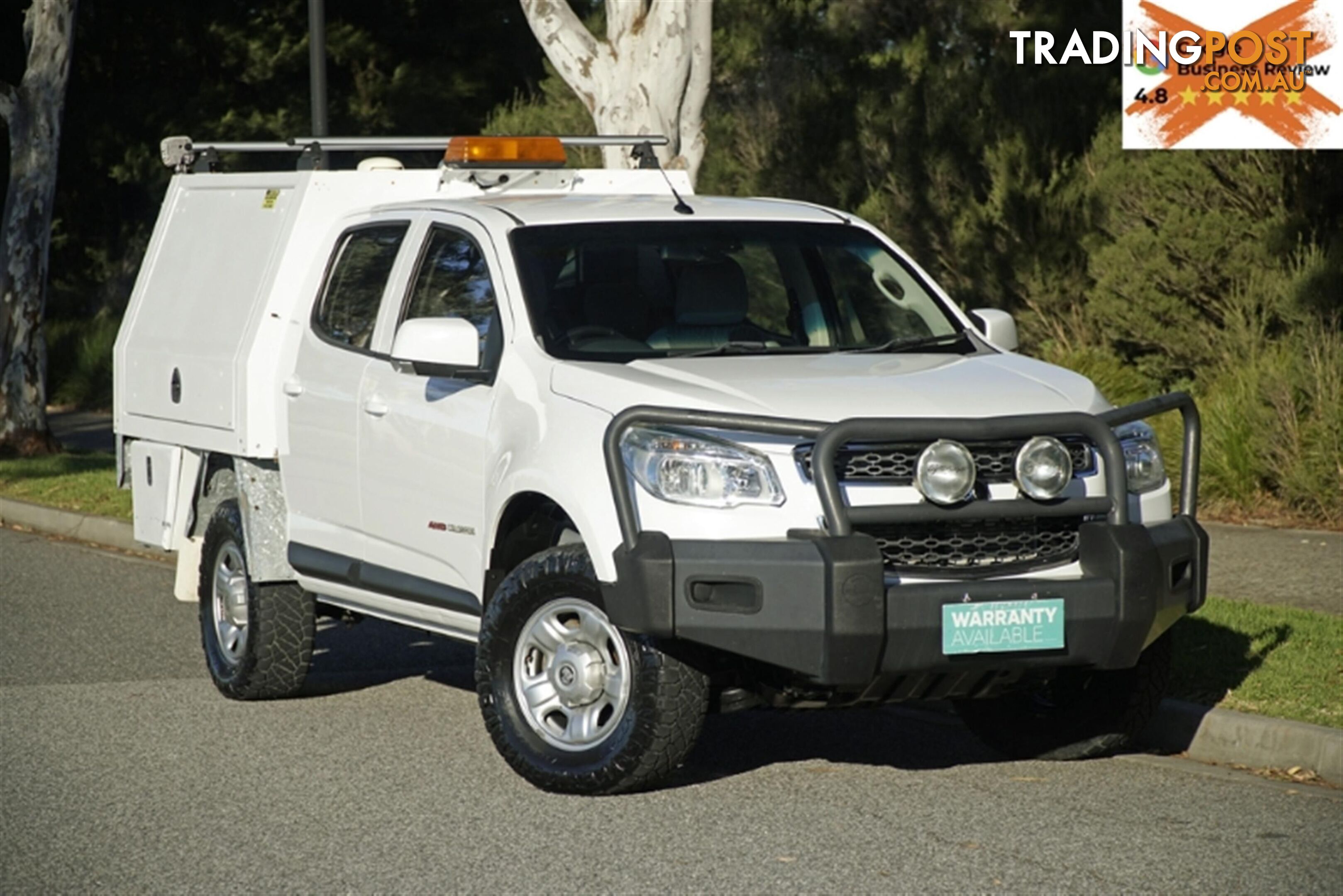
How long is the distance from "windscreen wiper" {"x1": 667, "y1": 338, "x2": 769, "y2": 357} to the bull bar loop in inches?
38.6

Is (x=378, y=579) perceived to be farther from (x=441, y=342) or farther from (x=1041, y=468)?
(x=1041, y=468)

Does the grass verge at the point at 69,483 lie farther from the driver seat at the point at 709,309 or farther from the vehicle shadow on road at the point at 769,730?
the driver seat at the point at 709,309

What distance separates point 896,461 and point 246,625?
3.50 meters

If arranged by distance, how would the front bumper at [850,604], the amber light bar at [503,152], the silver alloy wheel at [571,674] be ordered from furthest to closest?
1. the amber light bar at [503,152]
2. the silver alloy wheel at [571,674]
3. the front bumper at [850,604]

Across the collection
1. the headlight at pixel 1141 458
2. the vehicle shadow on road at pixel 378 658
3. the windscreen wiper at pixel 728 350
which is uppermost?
the windscreen wiper at pixel 728 350

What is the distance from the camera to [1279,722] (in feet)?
24.1

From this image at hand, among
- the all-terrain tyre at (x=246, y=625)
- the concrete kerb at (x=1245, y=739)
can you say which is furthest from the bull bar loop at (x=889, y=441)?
the all-terrain tyre at (x=246, y=625)

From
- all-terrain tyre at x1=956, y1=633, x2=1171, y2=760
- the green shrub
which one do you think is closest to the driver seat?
all-terrain tyre at x1=956, y1=633, x2=1171, y2=760

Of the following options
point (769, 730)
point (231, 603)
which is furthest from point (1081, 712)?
point (231, 603)

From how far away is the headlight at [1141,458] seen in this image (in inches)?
274

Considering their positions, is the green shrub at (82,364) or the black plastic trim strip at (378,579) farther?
the green shrub at (82,364)

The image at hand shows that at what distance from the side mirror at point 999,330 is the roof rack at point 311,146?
2.16 meters

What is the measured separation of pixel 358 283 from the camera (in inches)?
330

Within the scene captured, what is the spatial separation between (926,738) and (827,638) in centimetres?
210
